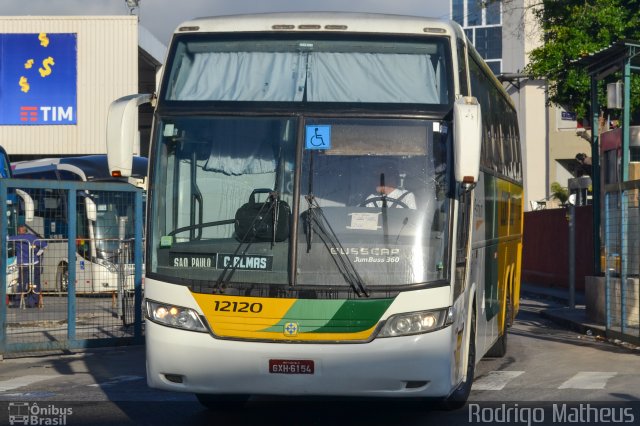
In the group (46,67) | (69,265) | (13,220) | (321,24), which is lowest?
(69,265)

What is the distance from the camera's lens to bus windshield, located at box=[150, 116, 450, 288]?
27.2 ft

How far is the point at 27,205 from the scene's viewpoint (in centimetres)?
1473

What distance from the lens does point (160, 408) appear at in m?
9.96

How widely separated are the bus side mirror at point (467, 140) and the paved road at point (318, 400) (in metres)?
2.14

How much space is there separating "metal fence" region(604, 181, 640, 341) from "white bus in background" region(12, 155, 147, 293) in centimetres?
695

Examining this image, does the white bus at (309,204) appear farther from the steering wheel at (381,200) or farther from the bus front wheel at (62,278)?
the bus front wheel at (62,278)

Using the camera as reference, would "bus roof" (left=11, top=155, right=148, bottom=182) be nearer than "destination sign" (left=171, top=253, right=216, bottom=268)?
No

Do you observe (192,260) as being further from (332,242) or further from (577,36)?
(577,36)

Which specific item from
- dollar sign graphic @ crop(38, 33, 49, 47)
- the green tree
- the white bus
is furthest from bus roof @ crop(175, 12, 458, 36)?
the green tree

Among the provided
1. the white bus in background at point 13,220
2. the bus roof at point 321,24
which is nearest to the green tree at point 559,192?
the white bus in background at point 13,220

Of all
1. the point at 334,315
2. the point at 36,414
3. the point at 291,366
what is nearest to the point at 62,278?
the point at 36,414

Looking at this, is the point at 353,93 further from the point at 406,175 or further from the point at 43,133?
the point at 43,133

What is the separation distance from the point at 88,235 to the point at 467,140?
829 cm

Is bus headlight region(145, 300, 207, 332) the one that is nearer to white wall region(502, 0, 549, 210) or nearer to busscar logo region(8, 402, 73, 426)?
busscar logo region(8, 402, 73, 426)
